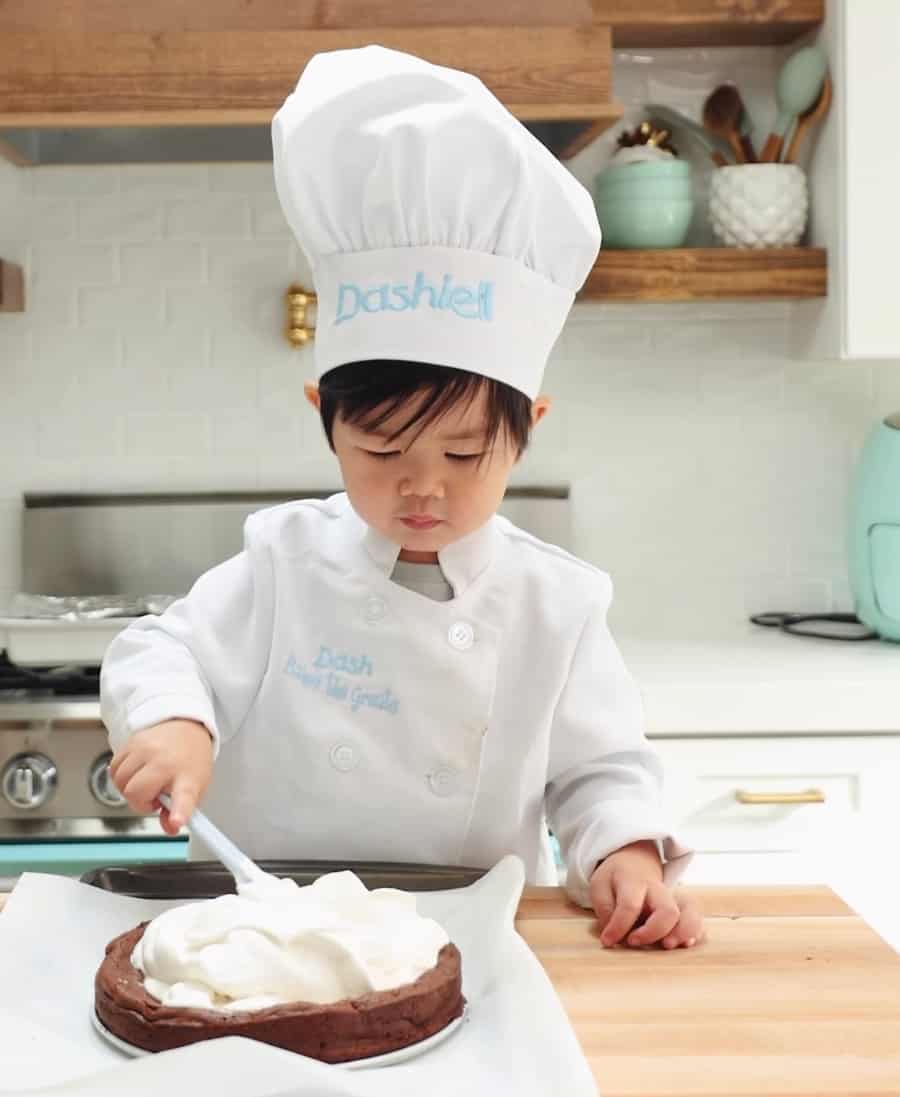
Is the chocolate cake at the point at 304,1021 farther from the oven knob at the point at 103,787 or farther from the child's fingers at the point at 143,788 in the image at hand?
the oven knob at the point at 103,787

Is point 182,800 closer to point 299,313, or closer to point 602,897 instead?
point 602,897

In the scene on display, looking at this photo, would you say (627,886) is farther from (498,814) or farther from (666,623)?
(666,623)

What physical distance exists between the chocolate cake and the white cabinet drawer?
1.27 meters

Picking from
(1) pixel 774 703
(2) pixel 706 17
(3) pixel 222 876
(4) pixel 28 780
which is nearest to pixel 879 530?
(1) pixel 774 703

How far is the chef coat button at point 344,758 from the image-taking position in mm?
1195

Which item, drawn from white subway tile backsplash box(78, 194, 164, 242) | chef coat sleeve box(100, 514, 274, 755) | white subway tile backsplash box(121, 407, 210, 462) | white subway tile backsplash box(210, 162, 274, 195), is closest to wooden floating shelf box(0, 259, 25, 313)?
white subway tile backsplash box(78, 194, 164, 242)

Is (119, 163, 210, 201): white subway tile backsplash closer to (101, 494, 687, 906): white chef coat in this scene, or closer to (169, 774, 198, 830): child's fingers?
(101, 494, 687, 906): white chef coat

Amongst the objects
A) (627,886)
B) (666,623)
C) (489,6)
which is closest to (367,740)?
(627,886)

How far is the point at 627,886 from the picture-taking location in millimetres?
973

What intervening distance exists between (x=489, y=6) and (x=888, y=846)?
1290 millimetres

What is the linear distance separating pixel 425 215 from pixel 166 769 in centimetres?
41

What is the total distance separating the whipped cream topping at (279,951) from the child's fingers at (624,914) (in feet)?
0.45

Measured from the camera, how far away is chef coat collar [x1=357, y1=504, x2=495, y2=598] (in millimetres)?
1203

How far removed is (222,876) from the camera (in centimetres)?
100
